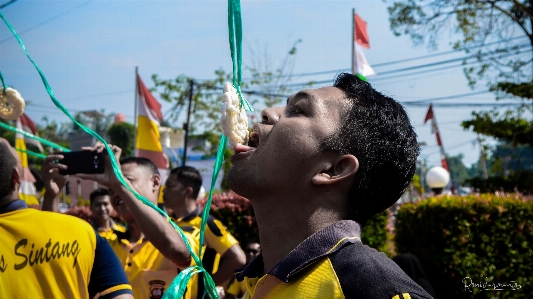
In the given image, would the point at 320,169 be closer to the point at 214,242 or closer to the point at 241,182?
the point at 241,182

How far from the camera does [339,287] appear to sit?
1482mm

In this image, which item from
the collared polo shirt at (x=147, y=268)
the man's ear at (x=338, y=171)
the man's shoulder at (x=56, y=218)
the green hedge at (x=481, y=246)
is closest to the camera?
the man's ear at (x=338, y=171)

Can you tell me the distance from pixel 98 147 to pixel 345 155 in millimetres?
1659

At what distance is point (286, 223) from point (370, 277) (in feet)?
1.27

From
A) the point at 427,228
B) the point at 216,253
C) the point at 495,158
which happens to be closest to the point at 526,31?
the point at 495,158

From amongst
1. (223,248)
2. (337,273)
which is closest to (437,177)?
(223,248)

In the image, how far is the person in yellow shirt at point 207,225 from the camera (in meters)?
4.59

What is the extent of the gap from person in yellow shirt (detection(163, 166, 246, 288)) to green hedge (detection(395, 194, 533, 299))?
145 inches

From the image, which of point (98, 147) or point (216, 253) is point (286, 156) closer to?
point (98, 147)

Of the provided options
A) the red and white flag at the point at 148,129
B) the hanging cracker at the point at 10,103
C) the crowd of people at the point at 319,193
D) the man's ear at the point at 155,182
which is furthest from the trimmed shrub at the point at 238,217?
the crowd of people at the point at 319,193

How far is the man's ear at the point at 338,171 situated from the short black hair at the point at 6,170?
1616mm

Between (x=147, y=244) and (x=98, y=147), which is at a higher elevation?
(x=98, y=147)

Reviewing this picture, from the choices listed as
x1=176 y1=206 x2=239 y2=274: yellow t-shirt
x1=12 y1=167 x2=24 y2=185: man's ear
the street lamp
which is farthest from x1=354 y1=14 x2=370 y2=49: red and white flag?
x1=12 y1=167 x2=24 y2=185: man's ear

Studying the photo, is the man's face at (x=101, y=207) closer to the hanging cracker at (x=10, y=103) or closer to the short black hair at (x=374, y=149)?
the hanging cracker at (x=10, y=103)
